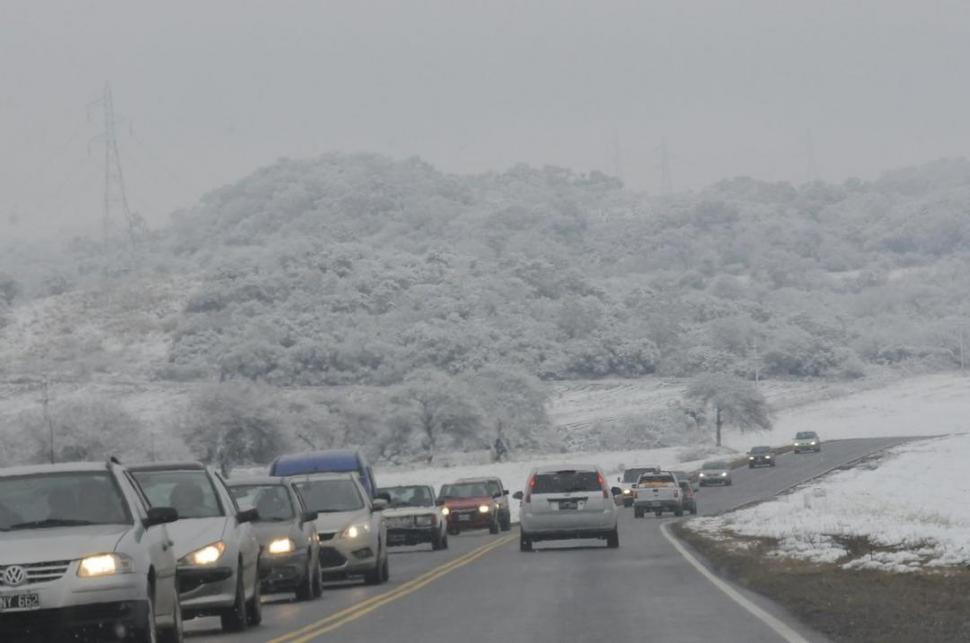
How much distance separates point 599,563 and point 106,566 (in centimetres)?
1787

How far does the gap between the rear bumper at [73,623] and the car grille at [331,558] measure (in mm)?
12773

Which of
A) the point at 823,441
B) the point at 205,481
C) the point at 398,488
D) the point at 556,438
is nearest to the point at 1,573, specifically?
the point at 205,481

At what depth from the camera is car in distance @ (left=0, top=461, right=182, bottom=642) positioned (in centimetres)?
1334

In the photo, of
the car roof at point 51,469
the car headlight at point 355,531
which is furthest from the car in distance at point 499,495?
the car roof at point 51,469

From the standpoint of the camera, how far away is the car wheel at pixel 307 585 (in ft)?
76.4

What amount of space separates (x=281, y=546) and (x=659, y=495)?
119 ft

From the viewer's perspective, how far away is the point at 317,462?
3784cm

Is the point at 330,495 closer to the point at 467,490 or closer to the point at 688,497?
the point at 467,490

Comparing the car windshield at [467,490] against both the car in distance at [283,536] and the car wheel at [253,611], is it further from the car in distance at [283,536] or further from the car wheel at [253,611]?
the car wheel at [253,611]

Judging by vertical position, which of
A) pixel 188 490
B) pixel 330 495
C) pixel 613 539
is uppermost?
pixel 188 490

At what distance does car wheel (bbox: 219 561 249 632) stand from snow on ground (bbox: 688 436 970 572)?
8741 mm

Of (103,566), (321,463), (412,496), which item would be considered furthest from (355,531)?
(412,496)

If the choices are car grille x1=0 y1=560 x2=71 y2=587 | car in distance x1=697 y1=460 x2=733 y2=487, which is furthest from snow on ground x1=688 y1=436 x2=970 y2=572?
car grille x1=0 y1=560 x2=71 y2=587

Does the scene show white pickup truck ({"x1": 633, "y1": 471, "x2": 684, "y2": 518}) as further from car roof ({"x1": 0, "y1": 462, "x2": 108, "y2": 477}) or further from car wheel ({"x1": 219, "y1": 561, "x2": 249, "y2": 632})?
car roof ({"x1": 0, "y1": 462, "x2": 108, "y2": 477})
